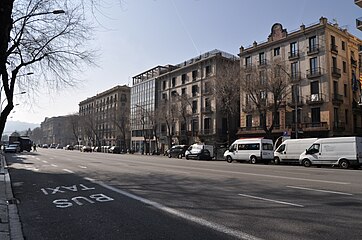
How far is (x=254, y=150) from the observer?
102 ft

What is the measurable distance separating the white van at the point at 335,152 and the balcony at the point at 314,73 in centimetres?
1645

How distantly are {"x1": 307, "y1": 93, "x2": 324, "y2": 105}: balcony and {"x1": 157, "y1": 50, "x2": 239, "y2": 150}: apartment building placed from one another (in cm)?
1430

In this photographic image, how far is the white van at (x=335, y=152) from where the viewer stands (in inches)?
901

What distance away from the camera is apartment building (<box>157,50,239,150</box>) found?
53500 millimetres

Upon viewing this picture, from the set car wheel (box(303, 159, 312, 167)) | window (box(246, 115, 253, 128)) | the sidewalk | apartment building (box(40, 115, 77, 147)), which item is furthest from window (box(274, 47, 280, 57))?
apartment building (box(40, 115, 77, 147))

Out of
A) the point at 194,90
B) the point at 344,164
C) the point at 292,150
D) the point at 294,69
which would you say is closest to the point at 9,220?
the point at 344,164

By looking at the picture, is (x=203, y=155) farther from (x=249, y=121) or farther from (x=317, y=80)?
(x=317, y=80)

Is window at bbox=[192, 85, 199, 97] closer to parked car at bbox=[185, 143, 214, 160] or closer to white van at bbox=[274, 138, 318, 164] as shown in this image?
parked car at bbox=[185, 143, 214, 160]

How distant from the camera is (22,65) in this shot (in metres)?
17.3

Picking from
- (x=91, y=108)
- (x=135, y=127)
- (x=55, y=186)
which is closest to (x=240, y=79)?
(x=55, y=186)

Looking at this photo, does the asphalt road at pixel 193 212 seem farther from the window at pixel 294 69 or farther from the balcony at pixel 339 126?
the window at pixel 294 69

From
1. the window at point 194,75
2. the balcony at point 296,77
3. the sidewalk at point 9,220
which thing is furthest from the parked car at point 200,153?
the sidewalk at point 9,220

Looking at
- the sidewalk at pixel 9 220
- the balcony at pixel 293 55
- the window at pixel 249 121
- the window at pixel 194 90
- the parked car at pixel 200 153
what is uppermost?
the balcony at pixel 293 55

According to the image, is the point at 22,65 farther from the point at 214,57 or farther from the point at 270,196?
the point at 214,57
